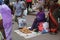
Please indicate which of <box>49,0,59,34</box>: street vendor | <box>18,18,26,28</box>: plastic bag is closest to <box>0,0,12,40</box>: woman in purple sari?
<box>49,0,59,34</box>: street vendor

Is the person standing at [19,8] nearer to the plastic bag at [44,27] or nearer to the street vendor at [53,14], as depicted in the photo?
the plastic bag at [44,27]

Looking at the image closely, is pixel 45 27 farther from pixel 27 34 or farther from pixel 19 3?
pixel 19 3

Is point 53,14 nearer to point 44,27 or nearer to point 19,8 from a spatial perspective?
point 44,27

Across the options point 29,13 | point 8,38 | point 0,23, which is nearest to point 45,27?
point 8,38

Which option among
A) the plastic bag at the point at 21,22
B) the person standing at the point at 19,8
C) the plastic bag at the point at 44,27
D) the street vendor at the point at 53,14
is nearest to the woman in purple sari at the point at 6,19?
the plastic bag at the point at 44,27

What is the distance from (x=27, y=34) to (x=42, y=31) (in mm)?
683

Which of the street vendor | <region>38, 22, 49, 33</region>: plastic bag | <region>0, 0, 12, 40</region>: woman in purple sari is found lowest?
<region>38, 22, 49, 33</region>: plastic bag

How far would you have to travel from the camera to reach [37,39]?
8.01 meters

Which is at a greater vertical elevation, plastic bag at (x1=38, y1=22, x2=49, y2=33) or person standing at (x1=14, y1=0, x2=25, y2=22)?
person standing at (x1=14, y1=0, x2=25, y2=22)

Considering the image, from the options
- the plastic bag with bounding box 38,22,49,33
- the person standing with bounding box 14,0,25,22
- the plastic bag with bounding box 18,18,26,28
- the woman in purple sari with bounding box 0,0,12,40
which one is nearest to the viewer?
the woman in purple sari with bounding box 0,0,12,40

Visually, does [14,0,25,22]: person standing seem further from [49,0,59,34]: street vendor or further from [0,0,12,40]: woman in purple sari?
[0,0,12,40]: woman in purple sari

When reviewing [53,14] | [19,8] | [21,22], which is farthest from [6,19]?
[19,8]

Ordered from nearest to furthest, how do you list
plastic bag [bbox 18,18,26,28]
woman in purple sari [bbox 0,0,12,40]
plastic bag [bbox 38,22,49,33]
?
1. woman in purple sari [bbox 0,0,12,40]
2. plastic bag [bbox 38,22,49,33]
3. plastic bag [bbox 18,18,26,28]

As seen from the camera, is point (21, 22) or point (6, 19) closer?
point (6, 19)
